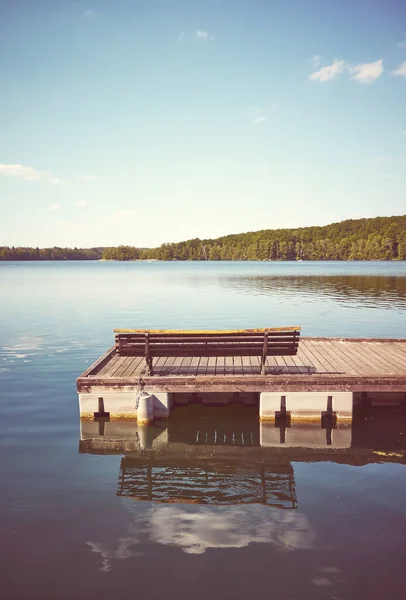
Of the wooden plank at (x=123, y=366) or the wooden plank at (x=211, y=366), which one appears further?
the wooden plank at (x=211, y=366)

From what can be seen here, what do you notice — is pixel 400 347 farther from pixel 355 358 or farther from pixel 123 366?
pixel 123 366

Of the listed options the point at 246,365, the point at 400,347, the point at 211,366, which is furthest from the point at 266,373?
the point at 400,347

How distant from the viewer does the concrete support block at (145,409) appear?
1068cm

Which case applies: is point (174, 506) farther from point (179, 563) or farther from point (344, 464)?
point (344, 464)

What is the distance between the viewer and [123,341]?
10664 mm

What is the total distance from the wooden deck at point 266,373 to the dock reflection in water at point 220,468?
1.09 meters

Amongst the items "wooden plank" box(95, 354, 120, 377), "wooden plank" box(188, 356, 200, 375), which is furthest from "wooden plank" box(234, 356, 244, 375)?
"wooden plank" box(95, 354, 120, 377)

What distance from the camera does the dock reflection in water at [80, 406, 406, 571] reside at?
22.3ft

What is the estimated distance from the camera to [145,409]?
1070cm

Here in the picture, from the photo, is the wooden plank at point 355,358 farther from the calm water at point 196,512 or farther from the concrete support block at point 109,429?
the concrete support block at point 109,429

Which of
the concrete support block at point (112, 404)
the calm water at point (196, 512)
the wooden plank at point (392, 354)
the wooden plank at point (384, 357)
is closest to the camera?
the calm water at point (196, 512)

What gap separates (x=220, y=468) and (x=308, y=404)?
2.97 metres

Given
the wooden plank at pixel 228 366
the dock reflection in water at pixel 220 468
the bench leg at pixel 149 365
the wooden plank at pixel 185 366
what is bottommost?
the dock reflection in water at pixel 220 468

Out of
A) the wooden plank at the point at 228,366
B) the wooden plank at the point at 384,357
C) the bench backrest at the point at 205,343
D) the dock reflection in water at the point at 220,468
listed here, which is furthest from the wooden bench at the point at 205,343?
the wooden plank at the point at 384,357
